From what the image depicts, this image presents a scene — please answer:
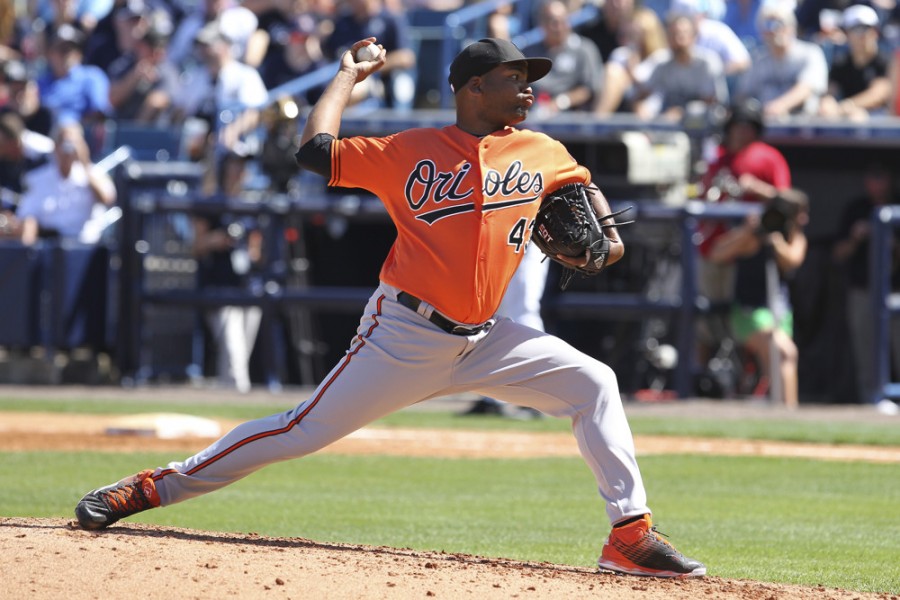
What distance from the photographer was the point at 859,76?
1339 cm

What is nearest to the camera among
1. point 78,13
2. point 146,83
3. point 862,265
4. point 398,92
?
point 862,265

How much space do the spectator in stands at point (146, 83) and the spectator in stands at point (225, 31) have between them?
0.28 m

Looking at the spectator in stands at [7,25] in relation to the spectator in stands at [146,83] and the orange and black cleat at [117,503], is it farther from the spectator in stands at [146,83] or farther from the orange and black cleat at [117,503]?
the orange and black cleat at [117,503]

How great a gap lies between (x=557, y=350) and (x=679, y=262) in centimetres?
812

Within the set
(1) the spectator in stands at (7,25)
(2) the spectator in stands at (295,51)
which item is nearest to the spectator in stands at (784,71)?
(2) the spectator in stands at (295,51)

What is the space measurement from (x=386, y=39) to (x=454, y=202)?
10.1 metres

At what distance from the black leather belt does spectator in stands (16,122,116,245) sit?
30.6ft

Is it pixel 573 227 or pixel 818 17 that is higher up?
pixel 818 17

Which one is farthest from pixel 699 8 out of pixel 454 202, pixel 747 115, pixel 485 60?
pixel 454 202

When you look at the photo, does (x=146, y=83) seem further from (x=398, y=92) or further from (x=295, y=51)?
(x=398, y=92)

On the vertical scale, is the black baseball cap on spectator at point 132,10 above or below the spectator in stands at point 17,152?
above

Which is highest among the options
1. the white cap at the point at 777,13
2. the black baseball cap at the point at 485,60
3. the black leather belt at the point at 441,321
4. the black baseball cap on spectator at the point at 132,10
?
the black baseball cap on spectator at the point at 132,10

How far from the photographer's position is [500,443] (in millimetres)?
9914

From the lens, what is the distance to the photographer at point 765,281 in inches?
468
